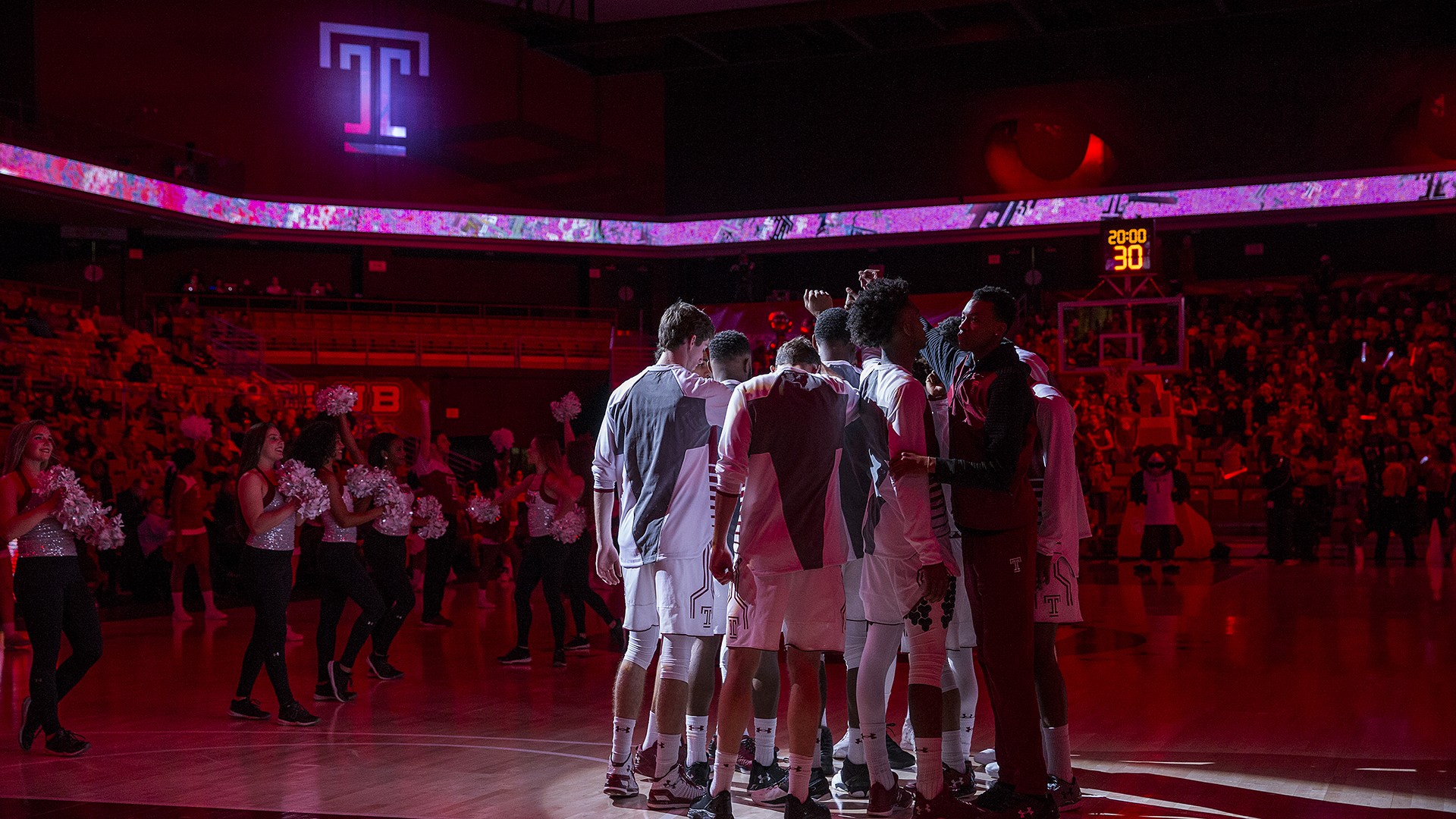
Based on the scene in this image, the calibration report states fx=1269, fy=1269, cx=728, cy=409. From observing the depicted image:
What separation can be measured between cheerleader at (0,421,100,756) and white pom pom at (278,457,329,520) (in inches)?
43.4

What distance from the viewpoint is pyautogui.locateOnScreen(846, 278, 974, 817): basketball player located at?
14.8ft

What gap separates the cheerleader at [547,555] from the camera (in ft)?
29.5

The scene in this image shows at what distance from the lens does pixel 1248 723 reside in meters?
6.35

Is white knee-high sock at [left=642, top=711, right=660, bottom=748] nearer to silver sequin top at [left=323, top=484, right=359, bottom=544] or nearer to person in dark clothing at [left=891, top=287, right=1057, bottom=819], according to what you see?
person in dark clothing at [left=891, top=287, right=1057, bottom=819]

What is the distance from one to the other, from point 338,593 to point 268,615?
819mm

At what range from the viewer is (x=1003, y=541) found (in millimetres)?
4402

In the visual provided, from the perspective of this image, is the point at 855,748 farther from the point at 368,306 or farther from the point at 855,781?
the point at 368,306

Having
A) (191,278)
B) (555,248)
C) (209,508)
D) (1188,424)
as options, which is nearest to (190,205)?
(191,278)

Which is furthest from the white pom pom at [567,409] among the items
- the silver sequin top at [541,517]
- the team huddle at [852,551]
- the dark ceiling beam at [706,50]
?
the dark ceiling beam at [706,50]

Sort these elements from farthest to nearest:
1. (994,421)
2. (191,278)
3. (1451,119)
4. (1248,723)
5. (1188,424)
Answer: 1. (191,278)
2. (1451,119)
3. (1188,424)
4. (1248,723)
5. (994,421)

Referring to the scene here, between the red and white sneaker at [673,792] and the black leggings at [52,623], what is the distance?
10.0 ft

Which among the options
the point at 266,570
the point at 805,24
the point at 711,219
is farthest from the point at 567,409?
the point at 711,219

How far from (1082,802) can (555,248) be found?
2622 cm

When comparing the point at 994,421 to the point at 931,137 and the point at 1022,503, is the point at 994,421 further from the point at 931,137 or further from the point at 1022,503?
the point at 931,137
